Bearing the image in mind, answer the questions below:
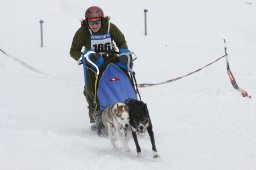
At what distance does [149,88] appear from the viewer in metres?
10.4

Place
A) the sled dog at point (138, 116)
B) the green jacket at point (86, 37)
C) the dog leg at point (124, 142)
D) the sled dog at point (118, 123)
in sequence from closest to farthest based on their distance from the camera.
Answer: the sled dog at point (138, 116)
the sled dog at point (118, 123)
the dog leg at point (124, 142)
the green jacket at point (86, 37)

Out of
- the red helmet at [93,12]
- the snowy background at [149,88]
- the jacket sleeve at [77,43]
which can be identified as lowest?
the snowy background at [149,88]

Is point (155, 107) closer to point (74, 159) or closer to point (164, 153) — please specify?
point (164, 153)

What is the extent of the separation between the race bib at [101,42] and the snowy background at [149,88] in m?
1.09

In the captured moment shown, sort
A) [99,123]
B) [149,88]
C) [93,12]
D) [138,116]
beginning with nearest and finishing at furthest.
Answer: [138,116], [93,12], [99,123], [149,88]

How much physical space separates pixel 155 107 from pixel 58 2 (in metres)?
11.7

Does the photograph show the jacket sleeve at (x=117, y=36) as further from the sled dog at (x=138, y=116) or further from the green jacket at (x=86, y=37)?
the sled dog at (x=138, y=116)

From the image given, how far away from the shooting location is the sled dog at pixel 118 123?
18.7 ft

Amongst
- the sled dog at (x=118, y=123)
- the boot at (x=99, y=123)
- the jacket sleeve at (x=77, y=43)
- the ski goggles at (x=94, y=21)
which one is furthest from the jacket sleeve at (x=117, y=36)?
the sled dog at (x=118, y=123)

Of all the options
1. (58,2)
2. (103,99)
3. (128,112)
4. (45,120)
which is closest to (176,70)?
(45,120)

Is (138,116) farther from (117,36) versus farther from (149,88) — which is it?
(149,88)

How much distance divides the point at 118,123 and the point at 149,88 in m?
4.60

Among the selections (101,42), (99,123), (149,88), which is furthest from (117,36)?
(149,88)

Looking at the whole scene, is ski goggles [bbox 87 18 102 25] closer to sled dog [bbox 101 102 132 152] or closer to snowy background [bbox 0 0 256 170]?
sled dog [bbox 101 102 132 152]
